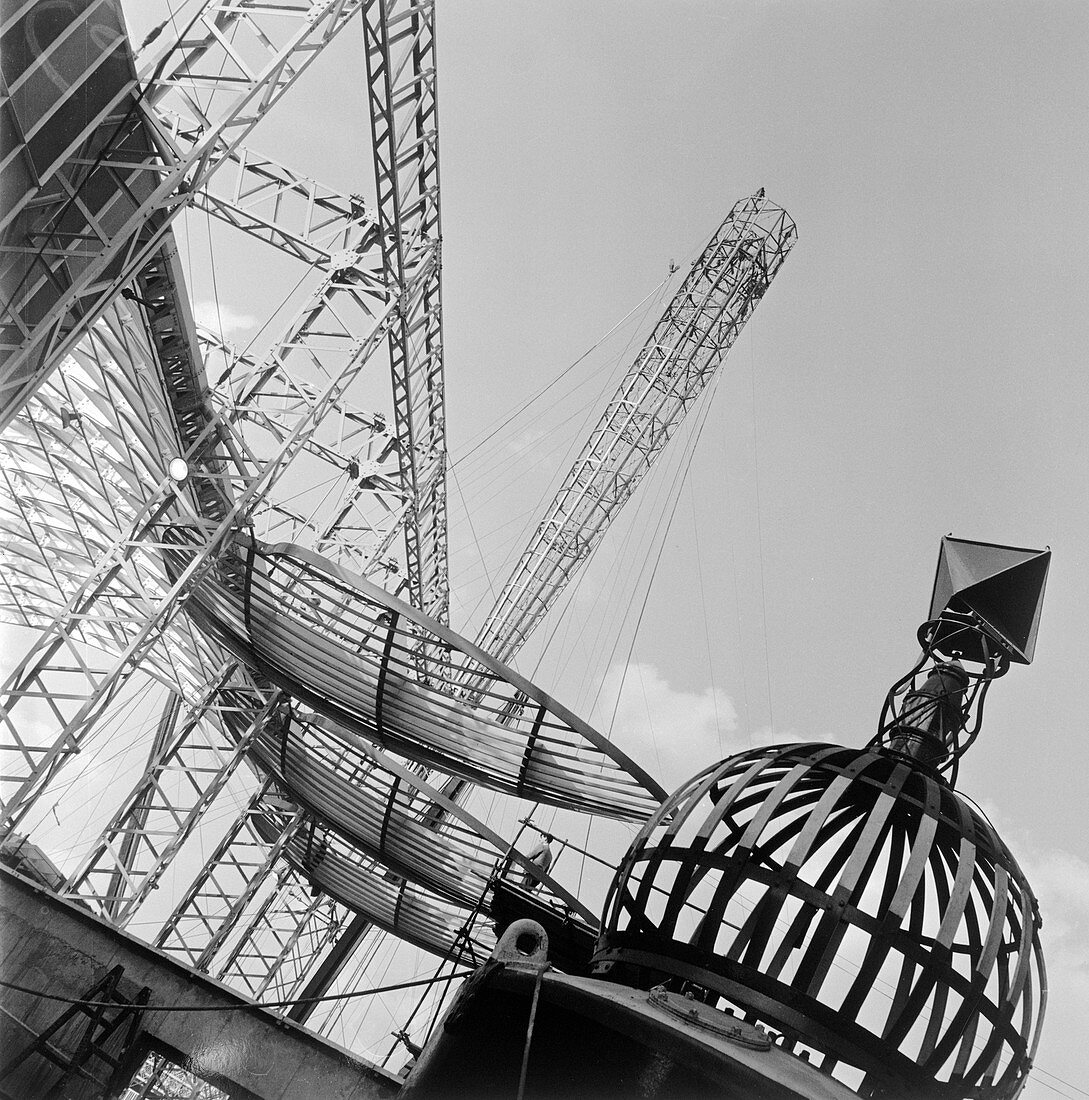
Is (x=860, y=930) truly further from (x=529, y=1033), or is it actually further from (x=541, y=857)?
(x=541, y=857)

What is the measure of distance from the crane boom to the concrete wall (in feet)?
66.6

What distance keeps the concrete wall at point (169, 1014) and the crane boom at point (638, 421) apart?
66.6 feet

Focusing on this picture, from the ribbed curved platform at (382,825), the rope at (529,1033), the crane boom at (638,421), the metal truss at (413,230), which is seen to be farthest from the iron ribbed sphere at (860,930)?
the crane boom at (638,421)

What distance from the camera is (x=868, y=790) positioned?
24.6ft

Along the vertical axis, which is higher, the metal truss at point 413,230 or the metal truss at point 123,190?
the metal truss at point 413,230

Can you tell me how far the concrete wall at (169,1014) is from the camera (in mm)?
10828

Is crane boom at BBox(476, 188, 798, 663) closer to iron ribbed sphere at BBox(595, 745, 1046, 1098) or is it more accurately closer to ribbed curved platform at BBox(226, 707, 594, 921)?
ribbed curved platform at BBox(226, 707, 594, 921)

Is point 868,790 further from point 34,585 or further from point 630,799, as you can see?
point 34,585

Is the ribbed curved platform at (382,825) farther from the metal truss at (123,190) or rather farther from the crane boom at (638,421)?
the crane boom at (638,421)

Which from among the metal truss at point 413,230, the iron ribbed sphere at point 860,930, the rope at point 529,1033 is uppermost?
the metal truss at point 413,230

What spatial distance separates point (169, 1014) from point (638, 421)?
24.3 m

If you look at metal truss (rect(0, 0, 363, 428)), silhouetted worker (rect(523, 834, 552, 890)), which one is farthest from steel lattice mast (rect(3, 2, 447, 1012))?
silhouetted worker (rect(523, 834, 552, 890))

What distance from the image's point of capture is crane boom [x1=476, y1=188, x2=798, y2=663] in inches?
1242

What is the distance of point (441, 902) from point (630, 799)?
19.7 ft
